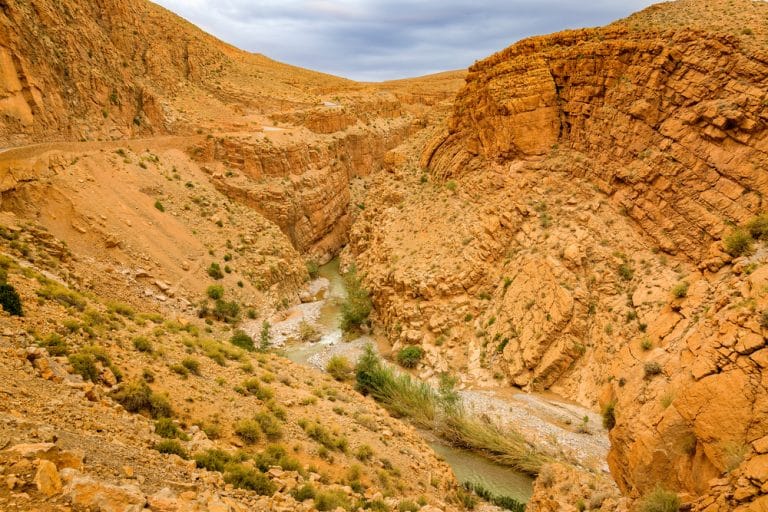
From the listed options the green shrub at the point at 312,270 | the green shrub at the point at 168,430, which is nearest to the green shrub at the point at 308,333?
the green shrub at the point at 312,270

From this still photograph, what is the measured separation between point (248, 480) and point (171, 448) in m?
1.64

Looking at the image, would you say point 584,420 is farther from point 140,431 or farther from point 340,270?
point 340,270

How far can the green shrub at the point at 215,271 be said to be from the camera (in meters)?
29.5

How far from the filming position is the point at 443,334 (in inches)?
1025

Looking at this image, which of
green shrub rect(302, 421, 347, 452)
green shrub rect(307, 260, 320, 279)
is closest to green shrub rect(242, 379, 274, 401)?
green shrub rect(302, 421, 347, 452)

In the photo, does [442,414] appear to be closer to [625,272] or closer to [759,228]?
[625,272]

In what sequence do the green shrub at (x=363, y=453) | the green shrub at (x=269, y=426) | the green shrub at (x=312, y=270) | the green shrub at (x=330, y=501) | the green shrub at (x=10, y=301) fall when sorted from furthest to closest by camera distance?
the green shrub at (x=312, y=270)
the green shrub at (x=363, y=453)
the green shrub at (x=269, y=426)
the green shrub at (x=10, y=301)
the green shrub at (x=330, y=501)

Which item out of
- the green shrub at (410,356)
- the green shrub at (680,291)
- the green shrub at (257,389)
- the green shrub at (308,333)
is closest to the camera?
the green shrub at (680,291)

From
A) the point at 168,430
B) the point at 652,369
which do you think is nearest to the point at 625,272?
the point at 652,369

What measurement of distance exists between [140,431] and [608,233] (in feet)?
74.4

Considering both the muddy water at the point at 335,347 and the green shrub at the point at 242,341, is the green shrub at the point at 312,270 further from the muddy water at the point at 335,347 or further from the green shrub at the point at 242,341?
the green shrub at the point at 242,341

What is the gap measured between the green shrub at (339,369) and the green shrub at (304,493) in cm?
1332

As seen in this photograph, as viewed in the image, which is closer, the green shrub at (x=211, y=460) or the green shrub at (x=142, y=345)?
the green shrub at (x=211, y=460)

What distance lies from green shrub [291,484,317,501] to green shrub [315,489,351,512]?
0.15 m
